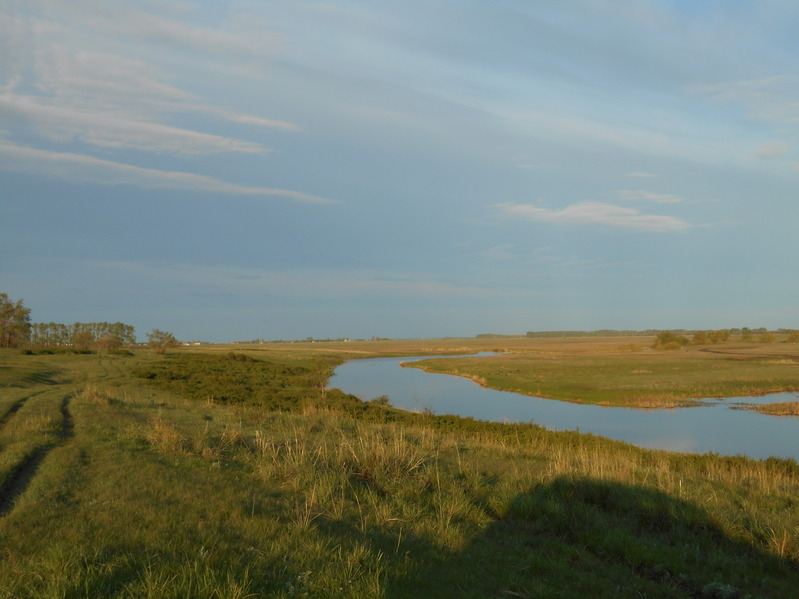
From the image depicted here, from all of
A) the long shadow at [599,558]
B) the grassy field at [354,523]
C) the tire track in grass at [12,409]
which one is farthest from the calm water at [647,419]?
the tire track in grass at [12,409]

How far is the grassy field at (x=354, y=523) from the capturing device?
5.66 meters

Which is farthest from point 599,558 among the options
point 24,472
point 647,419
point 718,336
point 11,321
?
point 718,336

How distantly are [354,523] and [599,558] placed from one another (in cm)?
363

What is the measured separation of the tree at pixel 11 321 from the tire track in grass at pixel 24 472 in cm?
7600

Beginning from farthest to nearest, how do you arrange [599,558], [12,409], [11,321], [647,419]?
[11,321] → [647,419] → [12,409] → [599,558]

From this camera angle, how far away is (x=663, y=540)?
27.8ft

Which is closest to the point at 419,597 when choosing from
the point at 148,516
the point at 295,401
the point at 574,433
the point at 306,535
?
the point at 306,535

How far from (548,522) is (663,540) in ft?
5.94

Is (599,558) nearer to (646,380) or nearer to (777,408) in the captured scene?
(777,408)

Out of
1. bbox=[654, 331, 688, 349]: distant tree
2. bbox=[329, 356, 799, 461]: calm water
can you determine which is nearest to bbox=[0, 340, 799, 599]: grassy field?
bbox=[329, 356, 799, 461]: calm water

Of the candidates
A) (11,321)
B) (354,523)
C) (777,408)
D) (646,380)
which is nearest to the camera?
(354,523)

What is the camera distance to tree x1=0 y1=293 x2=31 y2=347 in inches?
2945

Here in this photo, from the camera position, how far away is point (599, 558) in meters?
7.57

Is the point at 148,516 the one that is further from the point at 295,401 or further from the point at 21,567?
the point at 295,401
